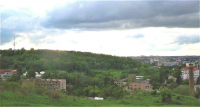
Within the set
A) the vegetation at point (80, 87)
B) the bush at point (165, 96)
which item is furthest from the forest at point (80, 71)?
the bush at point (165, 96)

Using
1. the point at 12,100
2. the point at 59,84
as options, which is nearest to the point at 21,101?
the point at 12,100

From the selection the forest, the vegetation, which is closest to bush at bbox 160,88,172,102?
the vegetation

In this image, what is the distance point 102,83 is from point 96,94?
18406 mm

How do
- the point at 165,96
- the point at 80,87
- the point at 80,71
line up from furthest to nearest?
the point at 80,71
the point at 80,87
the point at 165,96

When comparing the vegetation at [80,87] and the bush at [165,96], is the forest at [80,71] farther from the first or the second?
the bush at [165,96]

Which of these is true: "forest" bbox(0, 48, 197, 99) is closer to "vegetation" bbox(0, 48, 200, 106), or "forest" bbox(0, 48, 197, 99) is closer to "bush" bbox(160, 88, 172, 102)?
"vegetation" bbox(0, 48, 200, 106)

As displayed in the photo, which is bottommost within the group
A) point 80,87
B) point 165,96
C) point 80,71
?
point 80,87

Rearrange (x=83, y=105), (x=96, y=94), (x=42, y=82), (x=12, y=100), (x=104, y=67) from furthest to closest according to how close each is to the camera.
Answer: (x=104, y=67), (x=42, y=82), (x=96, y=94), (x=83, y=105), (x=12, y=100)

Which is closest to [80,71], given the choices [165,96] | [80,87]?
[80,87]

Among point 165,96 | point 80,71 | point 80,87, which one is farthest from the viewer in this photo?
point 80,71

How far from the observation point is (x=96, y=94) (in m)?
28.3

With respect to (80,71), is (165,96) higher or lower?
higher

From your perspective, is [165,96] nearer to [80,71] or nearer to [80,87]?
[80,87]

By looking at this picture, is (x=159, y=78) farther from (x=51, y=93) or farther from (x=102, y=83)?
(x=51, y=93)
